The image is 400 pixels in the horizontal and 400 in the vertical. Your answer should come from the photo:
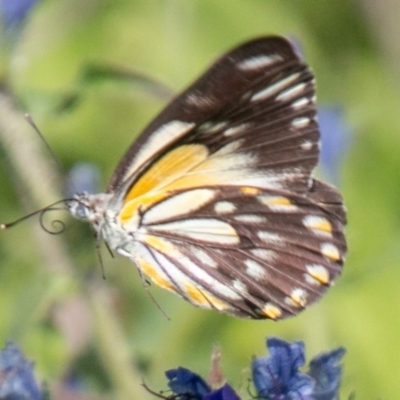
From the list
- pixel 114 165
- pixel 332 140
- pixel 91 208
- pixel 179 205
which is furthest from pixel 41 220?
pixel 114 165

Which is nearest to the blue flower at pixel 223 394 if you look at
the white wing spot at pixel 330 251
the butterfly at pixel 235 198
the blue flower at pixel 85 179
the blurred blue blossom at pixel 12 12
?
the butterfly at pixel 235 198

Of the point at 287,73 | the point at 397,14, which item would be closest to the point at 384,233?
the point at 397,14

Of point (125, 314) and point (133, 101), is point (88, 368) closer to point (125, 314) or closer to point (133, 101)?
point (125, 314)

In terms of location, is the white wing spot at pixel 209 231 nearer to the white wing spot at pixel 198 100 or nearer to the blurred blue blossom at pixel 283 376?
the white wing spot at pixel 198 100

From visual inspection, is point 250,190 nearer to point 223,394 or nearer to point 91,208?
point 91,208

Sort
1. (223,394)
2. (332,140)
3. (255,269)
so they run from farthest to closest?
1. (332,140)
2. (255,269)
3. (223,394)
